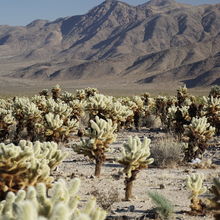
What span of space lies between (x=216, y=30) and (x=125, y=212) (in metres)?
187

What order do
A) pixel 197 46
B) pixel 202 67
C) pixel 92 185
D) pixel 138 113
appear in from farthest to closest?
pixel 197 46, pixel 202 67, pixel 138 113, pixel 92 185

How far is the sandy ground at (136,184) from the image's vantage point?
8344mm

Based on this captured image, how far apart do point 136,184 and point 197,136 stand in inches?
145

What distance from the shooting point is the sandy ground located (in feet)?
27.4

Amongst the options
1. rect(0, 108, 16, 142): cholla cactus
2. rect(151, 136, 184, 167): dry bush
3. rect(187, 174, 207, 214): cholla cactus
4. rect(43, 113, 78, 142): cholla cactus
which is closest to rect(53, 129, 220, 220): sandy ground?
rect(187, 174, 207, 214): cholla cactus

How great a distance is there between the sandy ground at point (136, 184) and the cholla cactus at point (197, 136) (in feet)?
2.60

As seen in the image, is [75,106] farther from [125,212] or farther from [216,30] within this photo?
[216,30]

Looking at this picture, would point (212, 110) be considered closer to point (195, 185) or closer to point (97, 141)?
point (97, 141)

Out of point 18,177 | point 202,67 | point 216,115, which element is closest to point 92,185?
point 18,177

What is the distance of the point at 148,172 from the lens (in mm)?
12477

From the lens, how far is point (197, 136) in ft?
44.4

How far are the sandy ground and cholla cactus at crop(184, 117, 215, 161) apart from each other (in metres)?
0.79

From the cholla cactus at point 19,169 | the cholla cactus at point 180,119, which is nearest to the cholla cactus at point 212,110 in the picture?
the cholla cactus at point 180,119

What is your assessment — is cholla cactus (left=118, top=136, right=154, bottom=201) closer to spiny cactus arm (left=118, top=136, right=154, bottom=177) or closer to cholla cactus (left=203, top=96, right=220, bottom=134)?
spiny cactus arm (left=118, top=136, right=154, bottom=177)
